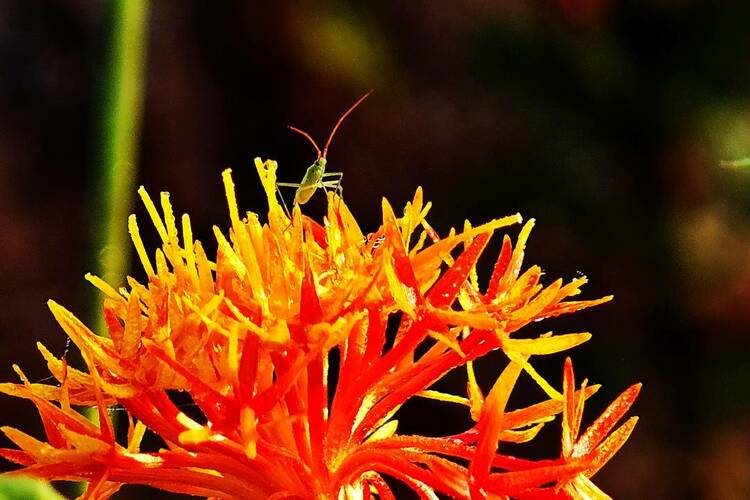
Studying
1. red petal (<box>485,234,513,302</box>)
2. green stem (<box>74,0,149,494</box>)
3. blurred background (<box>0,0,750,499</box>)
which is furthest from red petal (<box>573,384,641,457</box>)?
blurred background (<box>0,0,750,499</box>)

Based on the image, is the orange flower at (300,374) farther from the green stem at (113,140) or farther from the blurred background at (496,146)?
the blurred background at (496,146)

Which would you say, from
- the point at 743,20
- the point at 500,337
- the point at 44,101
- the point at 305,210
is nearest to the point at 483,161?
the point at 305,210

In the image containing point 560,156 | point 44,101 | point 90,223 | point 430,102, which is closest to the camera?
point 90,223

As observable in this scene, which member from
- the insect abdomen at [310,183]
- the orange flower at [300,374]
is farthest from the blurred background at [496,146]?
the orange flower at [300,374]

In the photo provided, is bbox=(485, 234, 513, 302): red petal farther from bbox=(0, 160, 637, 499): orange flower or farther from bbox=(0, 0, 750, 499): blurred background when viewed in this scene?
bbox=(0, 0, 750, 499): blurred background

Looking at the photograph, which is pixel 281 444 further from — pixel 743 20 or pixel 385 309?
pixel 743 20

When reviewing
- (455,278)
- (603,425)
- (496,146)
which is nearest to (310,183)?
(455,278)
